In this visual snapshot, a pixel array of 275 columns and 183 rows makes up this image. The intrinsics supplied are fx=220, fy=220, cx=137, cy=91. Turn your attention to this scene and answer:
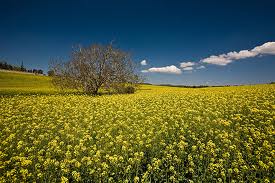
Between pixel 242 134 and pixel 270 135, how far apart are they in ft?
5.89

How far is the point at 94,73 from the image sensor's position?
3688 centimetres

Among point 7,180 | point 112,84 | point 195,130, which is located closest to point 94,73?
point 112,84

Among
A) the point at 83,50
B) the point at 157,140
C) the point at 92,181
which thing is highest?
the point at 83,50

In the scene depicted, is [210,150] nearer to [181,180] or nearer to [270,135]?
[181,180]

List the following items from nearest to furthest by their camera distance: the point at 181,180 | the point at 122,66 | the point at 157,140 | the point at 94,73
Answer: the point at 181,180
the point at 157,140
the point at 94,73
the point at 122,66

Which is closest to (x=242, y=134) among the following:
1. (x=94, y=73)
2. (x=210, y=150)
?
(x=210, y=150)

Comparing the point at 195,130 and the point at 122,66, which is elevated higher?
the point at 122,66

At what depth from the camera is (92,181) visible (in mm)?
7730

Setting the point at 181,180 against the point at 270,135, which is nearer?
the point at 181,180

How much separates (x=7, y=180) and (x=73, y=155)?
247 centimetres

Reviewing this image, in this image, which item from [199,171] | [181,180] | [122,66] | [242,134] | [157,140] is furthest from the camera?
[122,66]

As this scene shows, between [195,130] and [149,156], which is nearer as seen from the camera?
[149,156]

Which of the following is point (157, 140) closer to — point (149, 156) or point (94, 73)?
point (149, 156)

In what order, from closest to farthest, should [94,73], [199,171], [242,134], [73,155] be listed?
[199,171], [73,155], [242,134], [94,73]
